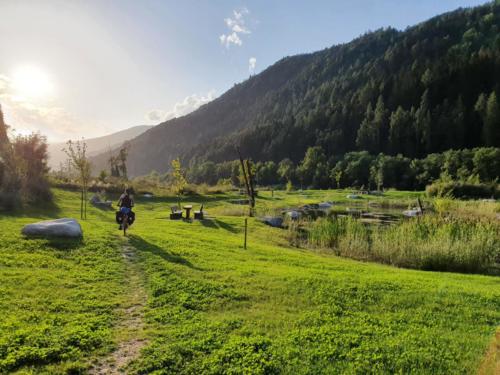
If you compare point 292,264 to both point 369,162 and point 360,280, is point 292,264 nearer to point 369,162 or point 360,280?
point 360,280

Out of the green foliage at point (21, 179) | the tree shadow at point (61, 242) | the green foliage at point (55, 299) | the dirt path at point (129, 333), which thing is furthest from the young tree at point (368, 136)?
the dirt path at point (129, 333)

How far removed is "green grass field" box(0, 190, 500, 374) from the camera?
5750 mm

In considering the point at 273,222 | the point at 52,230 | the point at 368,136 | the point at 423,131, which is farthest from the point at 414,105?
the point at 52,230

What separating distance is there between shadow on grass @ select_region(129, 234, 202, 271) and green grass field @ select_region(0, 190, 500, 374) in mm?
118

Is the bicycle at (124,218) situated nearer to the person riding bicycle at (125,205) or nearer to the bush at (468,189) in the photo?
the person riding bicycle at (125,205)

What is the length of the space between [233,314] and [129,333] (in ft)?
7.42

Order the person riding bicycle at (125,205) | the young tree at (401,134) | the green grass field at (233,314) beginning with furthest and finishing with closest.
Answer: the young tree at (401,134) < the person riding bicycle at (125,205) < the green grass field at (233,314)

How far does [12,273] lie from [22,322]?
11.2ft

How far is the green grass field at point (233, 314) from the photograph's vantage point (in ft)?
18.9

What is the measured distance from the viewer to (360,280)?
1036 centimetres

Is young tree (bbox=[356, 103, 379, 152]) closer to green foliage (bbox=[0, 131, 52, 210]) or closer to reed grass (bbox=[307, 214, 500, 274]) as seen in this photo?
reed grass (bbox=[307, 214, 500, 274])

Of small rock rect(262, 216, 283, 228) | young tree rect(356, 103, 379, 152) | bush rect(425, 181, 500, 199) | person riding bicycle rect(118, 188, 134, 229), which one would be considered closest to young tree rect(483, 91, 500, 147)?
young tree rect(356, 103, 379, 152)

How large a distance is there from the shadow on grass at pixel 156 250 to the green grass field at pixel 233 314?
0.39 feet

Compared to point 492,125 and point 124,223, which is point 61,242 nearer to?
point 124,223
